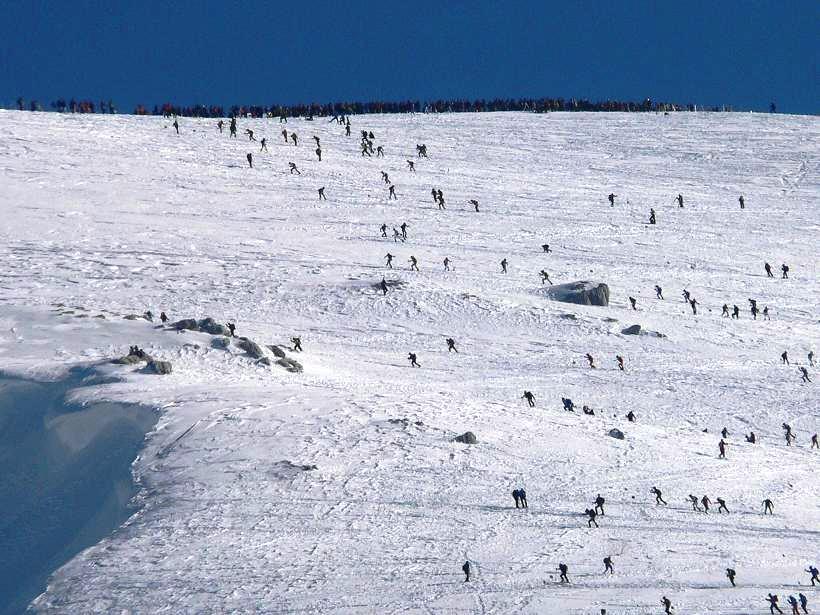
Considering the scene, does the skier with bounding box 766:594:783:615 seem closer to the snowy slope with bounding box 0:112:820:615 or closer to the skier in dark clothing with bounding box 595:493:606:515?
the snowy slope with bounding box 0:112:820:615

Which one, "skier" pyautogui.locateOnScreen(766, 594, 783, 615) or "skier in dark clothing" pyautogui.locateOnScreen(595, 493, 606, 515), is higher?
"skier in dark clothing" pyautogui.locateOnScreen(595, 493, 606, 515)

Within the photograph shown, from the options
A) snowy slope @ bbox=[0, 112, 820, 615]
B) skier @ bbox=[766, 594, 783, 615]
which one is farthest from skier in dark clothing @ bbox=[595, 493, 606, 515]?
skier @ bbox=[766, 594, 783, 615]

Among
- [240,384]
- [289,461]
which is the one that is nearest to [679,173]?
[240,384]

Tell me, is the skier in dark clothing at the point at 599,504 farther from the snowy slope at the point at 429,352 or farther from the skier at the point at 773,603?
the skier at the point at 773,603

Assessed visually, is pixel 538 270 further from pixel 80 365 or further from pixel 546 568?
pixel 546 568

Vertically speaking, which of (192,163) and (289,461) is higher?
(192,163)

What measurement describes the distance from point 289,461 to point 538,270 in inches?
867

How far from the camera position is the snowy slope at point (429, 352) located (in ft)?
88.7

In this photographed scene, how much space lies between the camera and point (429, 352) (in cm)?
4300

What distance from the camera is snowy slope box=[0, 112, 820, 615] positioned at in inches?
1065

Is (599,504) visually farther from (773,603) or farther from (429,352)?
(429,352)

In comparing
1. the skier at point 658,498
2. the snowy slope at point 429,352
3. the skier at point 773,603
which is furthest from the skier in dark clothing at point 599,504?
the skier at point 773,603

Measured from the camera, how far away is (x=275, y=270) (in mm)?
49688

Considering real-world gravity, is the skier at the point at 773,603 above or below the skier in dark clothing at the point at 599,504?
below
